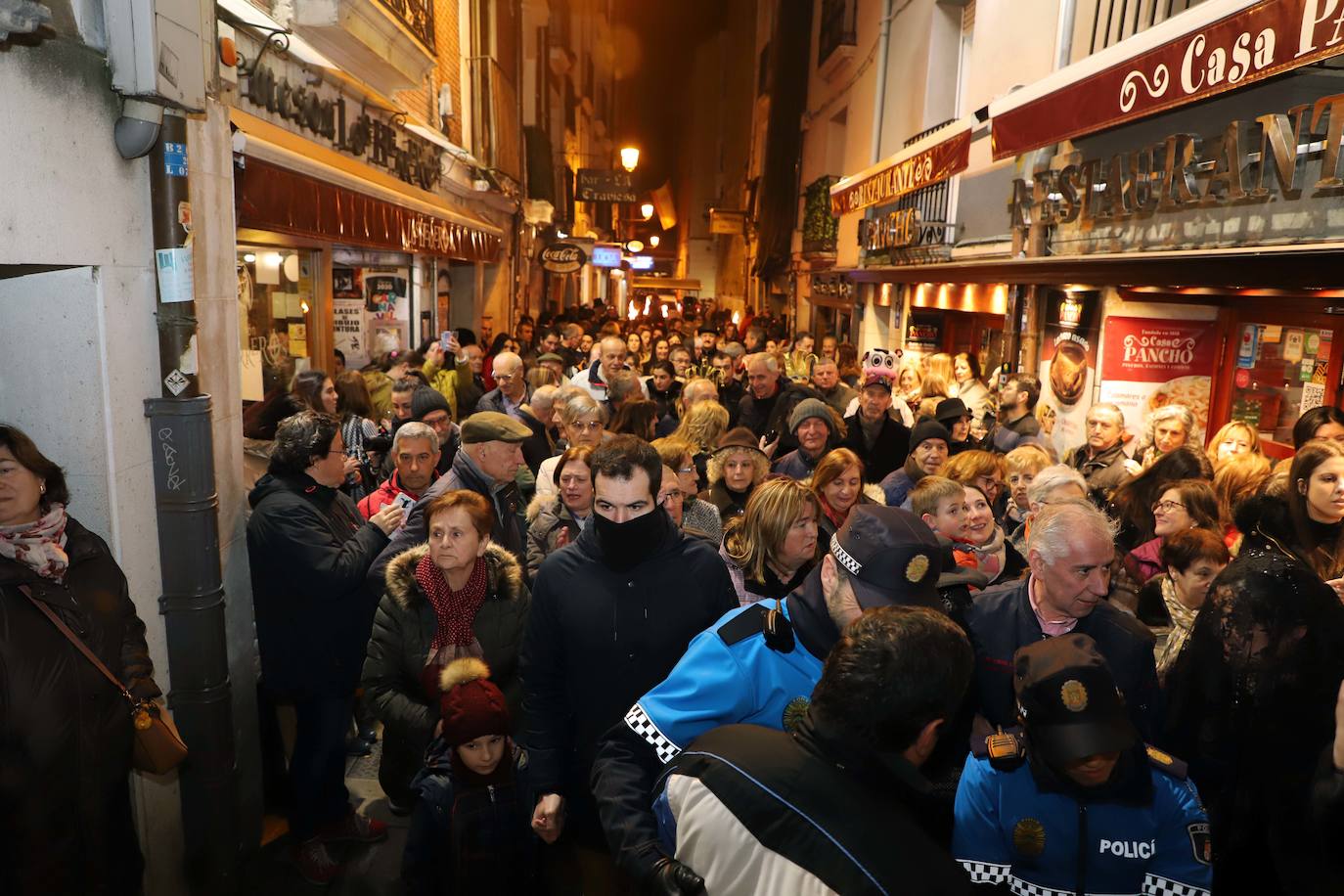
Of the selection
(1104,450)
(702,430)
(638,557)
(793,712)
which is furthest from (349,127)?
(793,712)

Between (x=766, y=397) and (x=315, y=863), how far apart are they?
18.8 ft

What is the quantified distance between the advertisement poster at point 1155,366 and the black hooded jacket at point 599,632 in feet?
20.9

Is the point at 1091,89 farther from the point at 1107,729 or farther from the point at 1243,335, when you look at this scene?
the point at 1107,729

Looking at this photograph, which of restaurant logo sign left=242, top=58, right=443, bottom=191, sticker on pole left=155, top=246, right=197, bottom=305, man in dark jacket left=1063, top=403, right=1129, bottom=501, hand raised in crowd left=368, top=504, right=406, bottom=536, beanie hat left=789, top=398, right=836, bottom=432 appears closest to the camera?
sticker on pole left=155, top=246, right=197, bottom=305

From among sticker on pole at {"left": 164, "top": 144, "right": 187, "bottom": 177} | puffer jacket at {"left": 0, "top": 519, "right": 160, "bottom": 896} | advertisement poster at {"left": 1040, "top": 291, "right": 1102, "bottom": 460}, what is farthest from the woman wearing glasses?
sticker on pole at {"left": 164, "top": 144, "right": 187, "bottom": 177}

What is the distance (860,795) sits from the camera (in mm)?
1771

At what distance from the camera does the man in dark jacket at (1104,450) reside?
5.90 meters

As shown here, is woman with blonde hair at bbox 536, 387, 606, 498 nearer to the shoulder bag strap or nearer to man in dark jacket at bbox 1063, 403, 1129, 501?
the shoulder bag strap

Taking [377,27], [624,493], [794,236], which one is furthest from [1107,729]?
[794,236]

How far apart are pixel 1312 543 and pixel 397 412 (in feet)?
18.7

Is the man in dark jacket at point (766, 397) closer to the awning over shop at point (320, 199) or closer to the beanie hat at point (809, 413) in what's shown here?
the beanie hat at point (809, 413)

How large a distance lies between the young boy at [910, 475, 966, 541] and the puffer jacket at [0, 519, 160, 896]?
342 centimetres

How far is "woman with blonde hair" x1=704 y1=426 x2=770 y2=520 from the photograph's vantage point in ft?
17.6

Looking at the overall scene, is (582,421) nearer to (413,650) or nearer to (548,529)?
(548,529)
